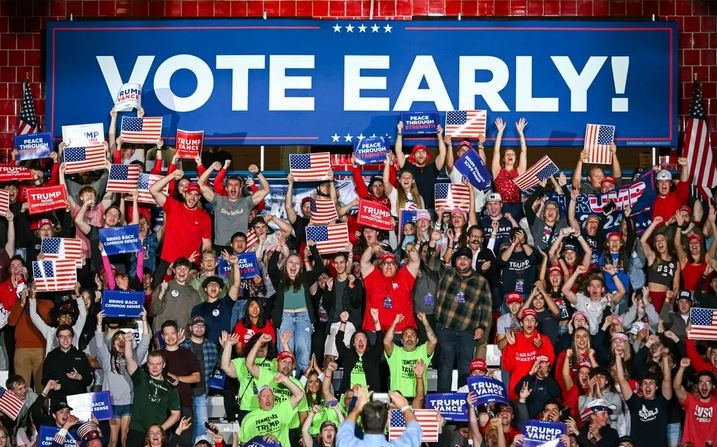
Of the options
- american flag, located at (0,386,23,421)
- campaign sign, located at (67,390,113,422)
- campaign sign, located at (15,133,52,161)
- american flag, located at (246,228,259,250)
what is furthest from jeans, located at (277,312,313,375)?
campaign sign, located at (15,133,52,161)

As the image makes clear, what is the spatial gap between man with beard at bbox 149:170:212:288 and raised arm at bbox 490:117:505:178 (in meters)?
3.70

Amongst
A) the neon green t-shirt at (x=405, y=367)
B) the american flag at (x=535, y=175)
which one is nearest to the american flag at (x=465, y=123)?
the american flag at (x=535, y=175)

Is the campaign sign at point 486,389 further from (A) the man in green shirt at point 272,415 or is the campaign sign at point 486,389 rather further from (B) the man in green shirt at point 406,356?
(A) the man in green shirt at point 272,415

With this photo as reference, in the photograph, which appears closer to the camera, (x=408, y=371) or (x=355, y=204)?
(x=408, y=371)

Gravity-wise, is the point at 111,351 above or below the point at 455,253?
below

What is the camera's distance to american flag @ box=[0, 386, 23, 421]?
51.6 feet

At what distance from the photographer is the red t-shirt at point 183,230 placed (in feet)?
58.3

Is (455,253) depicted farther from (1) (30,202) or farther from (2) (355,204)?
(1) (30,202)

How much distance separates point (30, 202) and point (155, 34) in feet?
12.6

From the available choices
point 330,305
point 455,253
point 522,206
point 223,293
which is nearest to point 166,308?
point 223,293

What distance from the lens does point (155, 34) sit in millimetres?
20641

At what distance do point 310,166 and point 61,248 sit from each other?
130 inches

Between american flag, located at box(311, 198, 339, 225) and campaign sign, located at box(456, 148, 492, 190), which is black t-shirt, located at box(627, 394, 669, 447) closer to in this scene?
campaign sign, located at box(456, 148, 492, 190)

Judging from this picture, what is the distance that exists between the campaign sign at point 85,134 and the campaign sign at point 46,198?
63.7 inches
